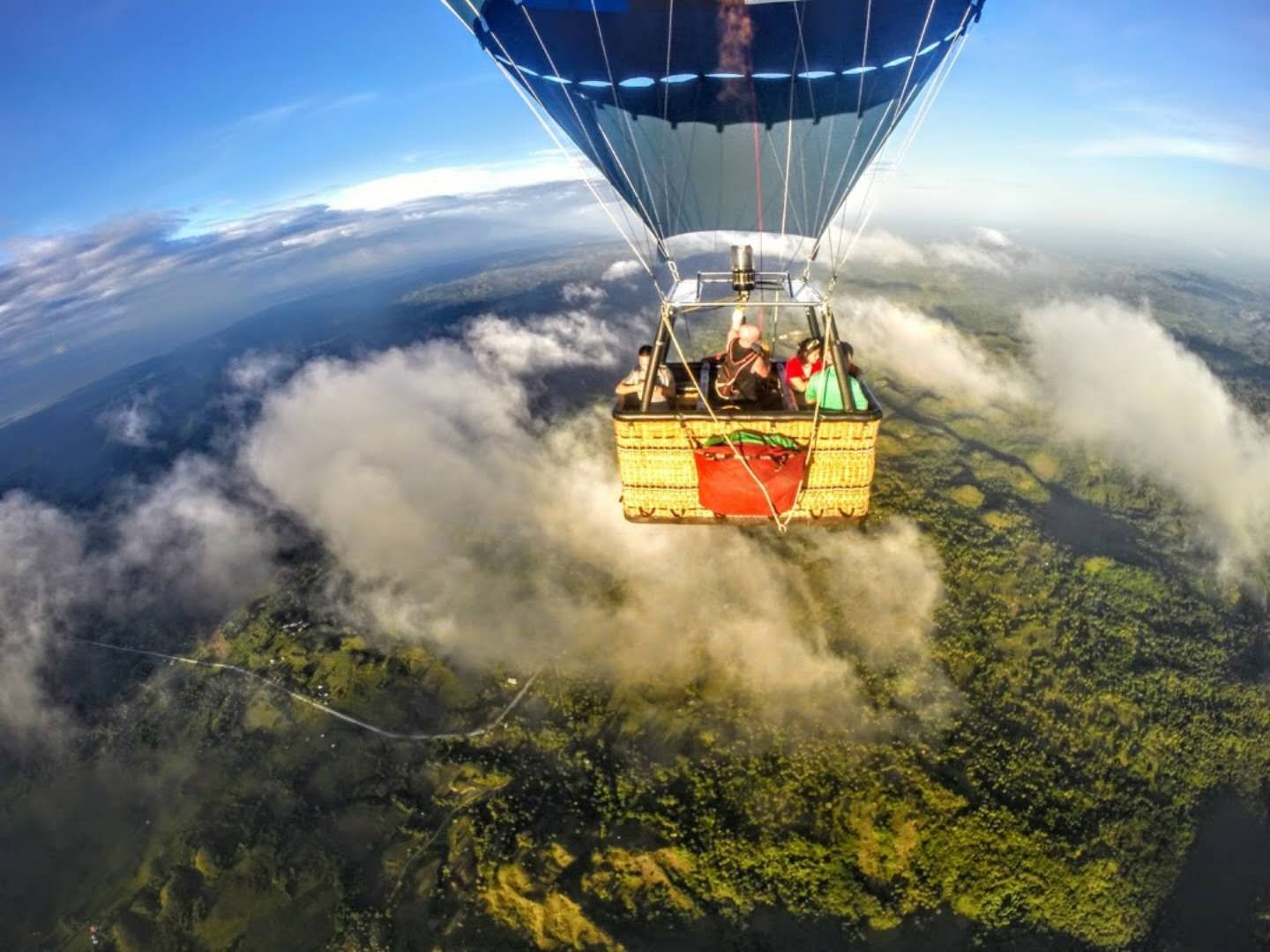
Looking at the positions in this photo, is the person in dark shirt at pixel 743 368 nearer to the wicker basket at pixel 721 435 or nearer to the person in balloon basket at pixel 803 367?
the person in balloon basket at pixel 803 367

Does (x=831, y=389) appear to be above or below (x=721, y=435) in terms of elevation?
above

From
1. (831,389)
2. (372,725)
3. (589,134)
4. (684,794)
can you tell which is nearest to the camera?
(831,389)

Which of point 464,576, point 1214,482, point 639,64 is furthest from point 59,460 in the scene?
point 1214,482

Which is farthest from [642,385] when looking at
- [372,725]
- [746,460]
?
[372,725]

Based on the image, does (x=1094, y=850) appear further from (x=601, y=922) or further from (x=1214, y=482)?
(x=1214, y=482)

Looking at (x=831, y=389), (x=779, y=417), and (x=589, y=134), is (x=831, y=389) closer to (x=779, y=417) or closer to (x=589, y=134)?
(x=779, y=417)
